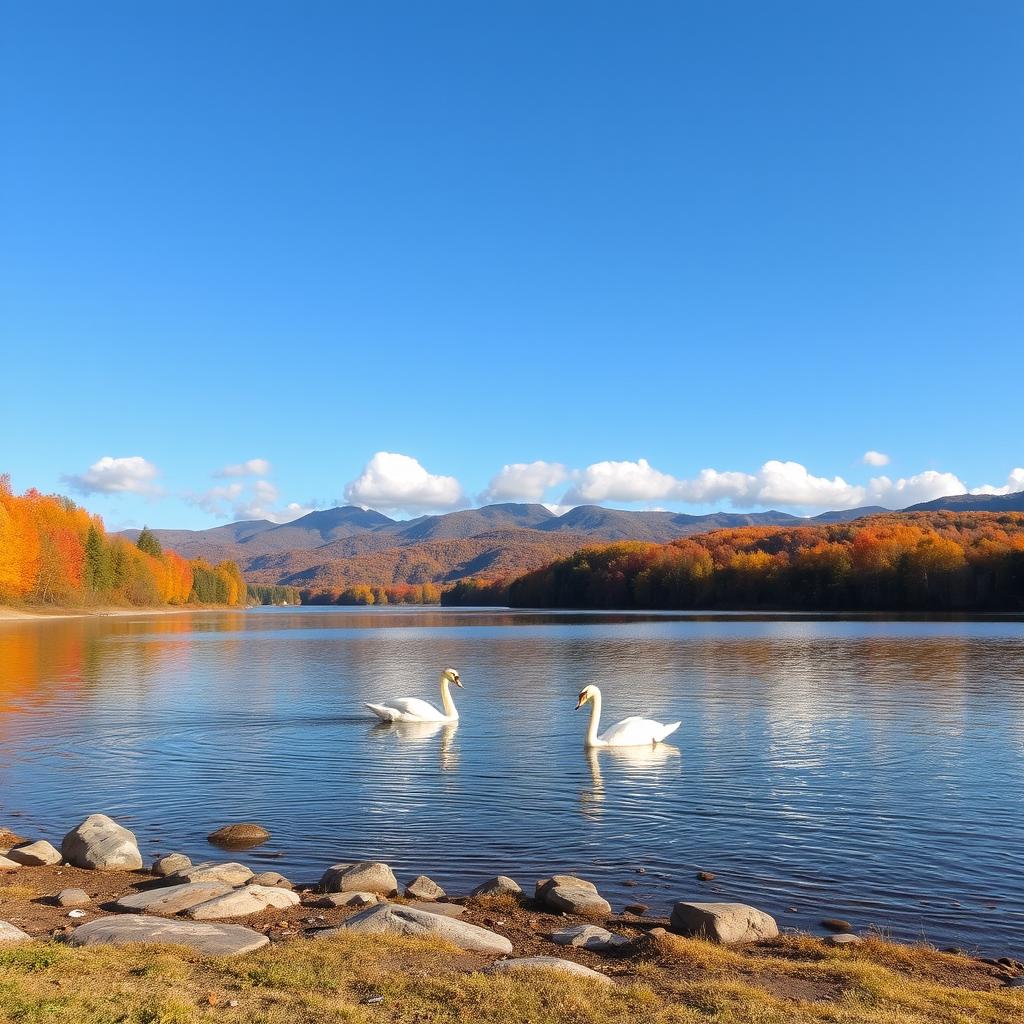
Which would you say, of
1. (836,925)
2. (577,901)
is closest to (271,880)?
(577,901)

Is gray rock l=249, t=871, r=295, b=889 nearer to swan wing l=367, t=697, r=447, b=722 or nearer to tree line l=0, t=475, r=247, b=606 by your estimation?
swan wing l=367, t=697, r=447, b=722

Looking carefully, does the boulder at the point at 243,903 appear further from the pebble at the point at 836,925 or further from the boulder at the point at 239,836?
the pebble at the point at 836,925

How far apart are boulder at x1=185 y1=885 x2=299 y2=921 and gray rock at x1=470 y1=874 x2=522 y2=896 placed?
7.71 feet

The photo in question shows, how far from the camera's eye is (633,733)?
2530 cm

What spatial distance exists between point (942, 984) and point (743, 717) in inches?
867

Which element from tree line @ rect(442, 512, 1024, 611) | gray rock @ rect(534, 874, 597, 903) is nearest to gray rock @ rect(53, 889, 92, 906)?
gray rock @ rect(534, 874, 597, 903)

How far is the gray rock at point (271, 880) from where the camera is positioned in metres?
13.1

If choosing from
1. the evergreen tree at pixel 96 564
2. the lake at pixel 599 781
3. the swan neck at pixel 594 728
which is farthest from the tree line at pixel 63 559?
the swan neck at pixel 594 728

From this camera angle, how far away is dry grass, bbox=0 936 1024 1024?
26.5 ft

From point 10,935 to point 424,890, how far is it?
4924 millimetres

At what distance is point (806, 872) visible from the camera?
14273 millimetres

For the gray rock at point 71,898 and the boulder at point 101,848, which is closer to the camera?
the gray rock at point 71,898

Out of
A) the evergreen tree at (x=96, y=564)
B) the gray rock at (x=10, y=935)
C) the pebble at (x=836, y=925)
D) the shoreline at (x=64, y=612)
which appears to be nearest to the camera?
the gray rock at (x=10, y=935)

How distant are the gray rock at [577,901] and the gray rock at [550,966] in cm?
247
